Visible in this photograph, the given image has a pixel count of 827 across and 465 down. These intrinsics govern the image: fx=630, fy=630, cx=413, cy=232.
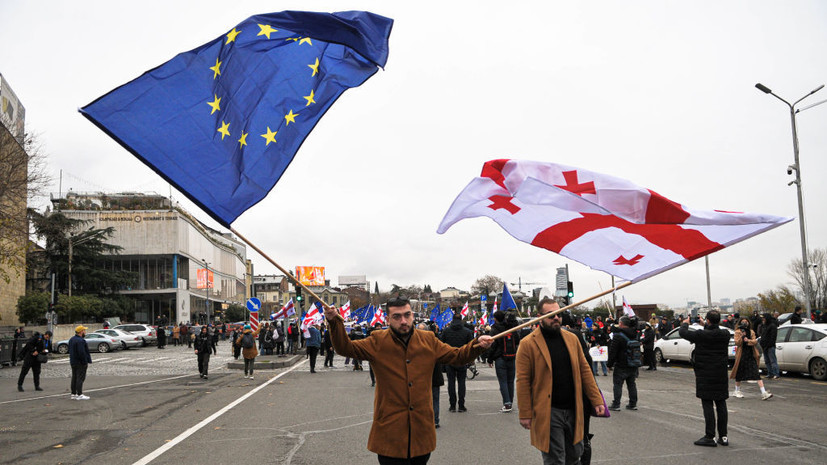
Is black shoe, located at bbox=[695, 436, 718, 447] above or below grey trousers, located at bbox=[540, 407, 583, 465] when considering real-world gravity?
below

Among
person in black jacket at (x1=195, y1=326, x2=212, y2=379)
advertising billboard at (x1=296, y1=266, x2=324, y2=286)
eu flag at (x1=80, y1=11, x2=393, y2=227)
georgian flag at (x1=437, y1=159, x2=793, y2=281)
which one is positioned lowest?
person in black jacket at (x1=195, y1=326, x2=212, y2=379)

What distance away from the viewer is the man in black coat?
8.40 meters

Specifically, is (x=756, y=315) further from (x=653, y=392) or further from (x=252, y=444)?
(x=252, y=444)

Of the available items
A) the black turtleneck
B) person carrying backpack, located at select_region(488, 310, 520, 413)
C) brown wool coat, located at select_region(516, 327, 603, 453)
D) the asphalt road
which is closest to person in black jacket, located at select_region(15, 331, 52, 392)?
the asphalt road

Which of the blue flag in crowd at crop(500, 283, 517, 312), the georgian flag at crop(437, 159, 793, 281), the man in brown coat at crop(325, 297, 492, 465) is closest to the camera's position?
the man in brown coat at crop(325, 297, 492, 465)

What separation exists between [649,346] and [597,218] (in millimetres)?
15697

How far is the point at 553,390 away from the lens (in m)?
5.61

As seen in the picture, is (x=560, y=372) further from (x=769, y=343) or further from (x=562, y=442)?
(x=769, y=343)

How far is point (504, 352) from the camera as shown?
1174cm

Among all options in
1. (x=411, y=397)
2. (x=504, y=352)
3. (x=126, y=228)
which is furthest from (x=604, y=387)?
(x=126, y=228)

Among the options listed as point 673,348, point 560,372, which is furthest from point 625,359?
point 673,348

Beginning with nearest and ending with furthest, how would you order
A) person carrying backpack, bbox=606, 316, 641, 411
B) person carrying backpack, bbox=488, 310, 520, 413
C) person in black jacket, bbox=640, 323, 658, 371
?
person carrying backpack, bbox=606, 316, 641, 411, person carrying backpack, bbox=488, 310, 520, 413, person in black jacket, bbox=640, 323, 658, 371

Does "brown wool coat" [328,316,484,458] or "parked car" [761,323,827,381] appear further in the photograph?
"parked car" [761,323,827,381]

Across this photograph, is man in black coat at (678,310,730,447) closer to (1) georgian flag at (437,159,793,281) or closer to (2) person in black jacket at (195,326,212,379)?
(1) georgian flag at (437,159,793,281)
